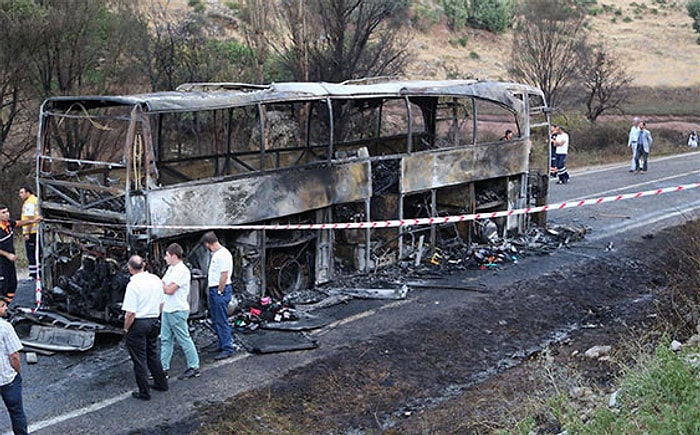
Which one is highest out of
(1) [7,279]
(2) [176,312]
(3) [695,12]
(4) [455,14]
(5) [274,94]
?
(3) [695,12]

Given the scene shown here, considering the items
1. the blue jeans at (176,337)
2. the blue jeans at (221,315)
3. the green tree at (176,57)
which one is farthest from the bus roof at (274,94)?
the green tree at (176,57)

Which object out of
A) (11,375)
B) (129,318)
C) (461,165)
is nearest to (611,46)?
(461,165)

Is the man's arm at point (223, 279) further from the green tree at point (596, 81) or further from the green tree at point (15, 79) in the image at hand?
the green tree at point (596, 81)

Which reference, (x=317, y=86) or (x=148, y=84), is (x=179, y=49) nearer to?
(x=148, y=84)

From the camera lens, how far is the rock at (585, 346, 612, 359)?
9.46 m

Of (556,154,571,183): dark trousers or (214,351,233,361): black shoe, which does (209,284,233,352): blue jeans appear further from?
(556,154,571,183): dark trousers

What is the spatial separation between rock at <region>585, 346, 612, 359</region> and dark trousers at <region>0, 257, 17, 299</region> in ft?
26.2

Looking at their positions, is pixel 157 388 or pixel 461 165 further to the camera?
pixel 461 165

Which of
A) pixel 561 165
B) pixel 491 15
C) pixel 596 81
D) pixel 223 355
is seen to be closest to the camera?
pixel 223 355

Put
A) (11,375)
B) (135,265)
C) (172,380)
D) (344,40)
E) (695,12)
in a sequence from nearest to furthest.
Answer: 1. (11,375)
2. (135,265)
3. (172,380)
4. (344,40)
5. (695,12)

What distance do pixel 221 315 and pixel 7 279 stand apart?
3884mm

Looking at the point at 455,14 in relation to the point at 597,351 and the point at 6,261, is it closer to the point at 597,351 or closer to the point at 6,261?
the point at 6,261

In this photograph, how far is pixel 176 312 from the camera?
28.1ft

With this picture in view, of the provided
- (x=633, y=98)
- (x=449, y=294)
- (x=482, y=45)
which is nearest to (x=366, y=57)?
(x=449, y=294)
